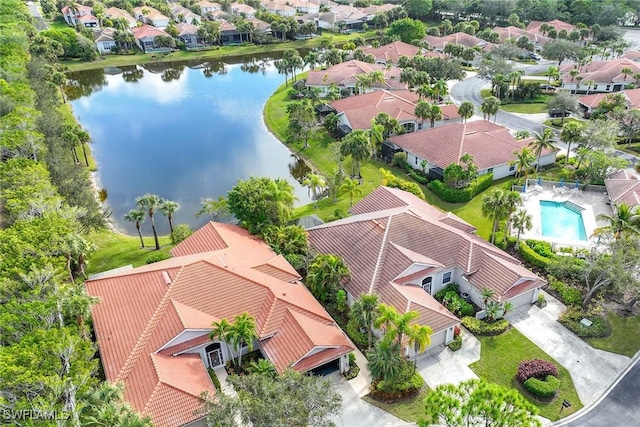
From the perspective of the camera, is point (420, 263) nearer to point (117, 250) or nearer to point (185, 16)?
point (117, 250)

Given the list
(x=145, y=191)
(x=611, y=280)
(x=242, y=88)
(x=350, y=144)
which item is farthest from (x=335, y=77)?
(x=611, y=280)

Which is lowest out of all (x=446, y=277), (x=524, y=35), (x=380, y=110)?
(x=446, y=277)

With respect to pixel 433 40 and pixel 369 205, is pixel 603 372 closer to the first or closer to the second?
pixel 369 205

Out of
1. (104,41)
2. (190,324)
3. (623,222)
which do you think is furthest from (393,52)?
(190,324)

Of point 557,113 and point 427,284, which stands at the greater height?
point 557,113

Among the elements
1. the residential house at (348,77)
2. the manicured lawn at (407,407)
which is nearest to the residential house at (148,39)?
the residential house at (348,77)

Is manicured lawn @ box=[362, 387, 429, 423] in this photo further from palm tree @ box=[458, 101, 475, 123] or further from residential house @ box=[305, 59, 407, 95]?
residential house @ box=[305, 59, 407, 95]

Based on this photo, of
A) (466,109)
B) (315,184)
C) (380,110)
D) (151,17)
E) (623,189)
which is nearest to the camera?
(623,189)

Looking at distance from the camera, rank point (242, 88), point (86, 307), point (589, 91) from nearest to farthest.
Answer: point (86, 307)
point (589, 91)
point (242, 88)
